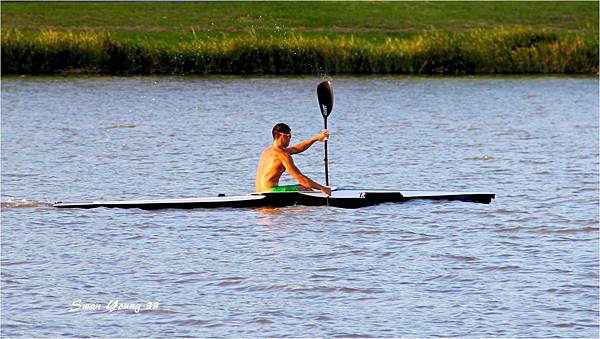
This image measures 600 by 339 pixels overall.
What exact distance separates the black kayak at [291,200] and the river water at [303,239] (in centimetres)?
11

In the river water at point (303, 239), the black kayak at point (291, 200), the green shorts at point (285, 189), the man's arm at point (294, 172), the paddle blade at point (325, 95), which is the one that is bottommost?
the river water at point (303, 239)

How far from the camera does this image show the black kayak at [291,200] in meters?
17.2

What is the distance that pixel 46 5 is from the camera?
218 feet

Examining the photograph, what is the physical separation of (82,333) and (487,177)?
11.7 metres

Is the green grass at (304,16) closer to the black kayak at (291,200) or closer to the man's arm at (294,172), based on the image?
the black kayak at (291,200)

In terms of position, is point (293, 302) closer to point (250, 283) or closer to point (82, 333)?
point (250, 283)

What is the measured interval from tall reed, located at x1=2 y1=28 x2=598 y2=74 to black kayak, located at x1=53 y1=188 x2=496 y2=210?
26.5m

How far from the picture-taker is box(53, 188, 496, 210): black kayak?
17.2 meters

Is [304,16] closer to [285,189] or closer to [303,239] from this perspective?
[285,189]

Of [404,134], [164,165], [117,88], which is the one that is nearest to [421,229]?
[164,165]

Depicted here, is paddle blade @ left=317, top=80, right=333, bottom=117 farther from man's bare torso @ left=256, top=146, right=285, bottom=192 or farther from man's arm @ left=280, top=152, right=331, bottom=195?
man's arm @ left=280, top=152, right=331, bottom=195

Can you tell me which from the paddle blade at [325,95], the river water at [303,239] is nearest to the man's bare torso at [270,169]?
the river water at [303,239]

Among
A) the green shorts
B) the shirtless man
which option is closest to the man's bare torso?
the shirtless man

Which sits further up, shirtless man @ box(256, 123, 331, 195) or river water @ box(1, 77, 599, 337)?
shirtless man @ box(256, 123, 331, 195)
